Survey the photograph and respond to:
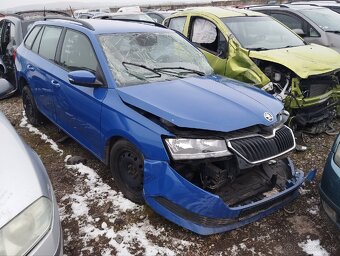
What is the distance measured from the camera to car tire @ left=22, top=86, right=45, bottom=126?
5477mm

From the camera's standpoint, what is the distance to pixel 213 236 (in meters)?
3.11

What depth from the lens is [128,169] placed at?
3.42 meters

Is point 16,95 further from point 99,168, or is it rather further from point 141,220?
point 141,220

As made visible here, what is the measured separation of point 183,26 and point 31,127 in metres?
3.32

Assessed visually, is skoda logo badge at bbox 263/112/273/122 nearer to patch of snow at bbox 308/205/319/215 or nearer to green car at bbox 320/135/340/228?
green car at bbox 320/135/340/228

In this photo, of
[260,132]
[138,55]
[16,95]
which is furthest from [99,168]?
[16,95]

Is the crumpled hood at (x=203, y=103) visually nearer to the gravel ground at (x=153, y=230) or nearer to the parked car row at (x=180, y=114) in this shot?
the parked car row at (x=180, y=114)

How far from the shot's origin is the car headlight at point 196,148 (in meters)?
2.80

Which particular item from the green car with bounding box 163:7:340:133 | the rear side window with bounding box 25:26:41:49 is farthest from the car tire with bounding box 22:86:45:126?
the green car with bounding box 163:7:340:133

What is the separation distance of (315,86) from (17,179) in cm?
442

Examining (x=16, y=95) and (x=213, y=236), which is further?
(x=16, y=95)

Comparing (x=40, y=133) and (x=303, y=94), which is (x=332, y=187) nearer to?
(x=303, y=94)

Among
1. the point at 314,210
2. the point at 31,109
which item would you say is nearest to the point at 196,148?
the point at 314,210

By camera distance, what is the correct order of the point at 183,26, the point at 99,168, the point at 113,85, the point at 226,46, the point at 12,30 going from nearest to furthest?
1. the point at 113,85
2. the point at 99,168
3. the point at 226,46
4. the point at 183,26
5. the point at 12,30
